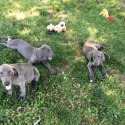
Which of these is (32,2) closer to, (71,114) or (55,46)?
(55,46)

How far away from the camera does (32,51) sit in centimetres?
848

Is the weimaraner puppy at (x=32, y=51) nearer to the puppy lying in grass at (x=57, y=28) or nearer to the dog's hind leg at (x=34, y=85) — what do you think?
the dog's hind leg at (x=34, y=85)

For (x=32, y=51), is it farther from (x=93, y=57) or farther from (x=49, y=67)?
(x=93, y=57)

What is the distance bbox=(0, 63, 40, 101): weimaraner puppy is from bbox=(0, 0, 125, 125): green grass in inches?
8.5

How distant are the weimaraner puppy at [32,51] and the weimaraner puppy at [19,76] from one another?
708 mm

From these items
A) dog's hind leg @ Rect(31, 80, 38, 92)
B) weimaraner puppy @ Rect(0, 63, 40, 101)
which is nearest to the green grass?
dog's hind leg @ Rect(31, 80, 38, 92)

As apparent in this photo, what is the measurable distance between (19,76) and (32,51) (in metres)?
1.70

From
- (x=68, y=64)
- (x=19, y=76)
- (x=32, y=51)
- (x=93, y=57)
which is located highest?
(x=19, y=76)

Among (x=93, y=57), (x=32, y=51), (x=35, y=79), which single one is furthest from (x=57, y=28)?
(x=35, y=79)

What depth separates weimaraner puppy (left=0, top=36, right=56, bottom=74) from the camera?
26.7 ft

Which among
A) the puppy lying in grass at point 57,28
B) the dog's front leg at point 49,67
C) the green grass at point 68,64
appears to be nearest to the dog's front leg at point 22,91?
the green grass at point 68,64

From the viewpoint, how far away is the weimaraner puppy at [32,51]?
8.13 meters

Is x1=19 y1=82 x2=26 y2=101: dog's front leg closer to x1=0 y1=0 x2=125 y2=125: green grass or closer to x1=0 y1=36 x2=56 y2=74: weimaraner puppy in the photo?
x1=0 y1=0 x2=125 y2=125: green grass

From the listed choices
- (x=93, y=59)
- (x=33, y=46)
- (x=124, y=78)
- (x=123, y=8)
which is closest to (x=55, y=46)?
(x=33, y=46)
